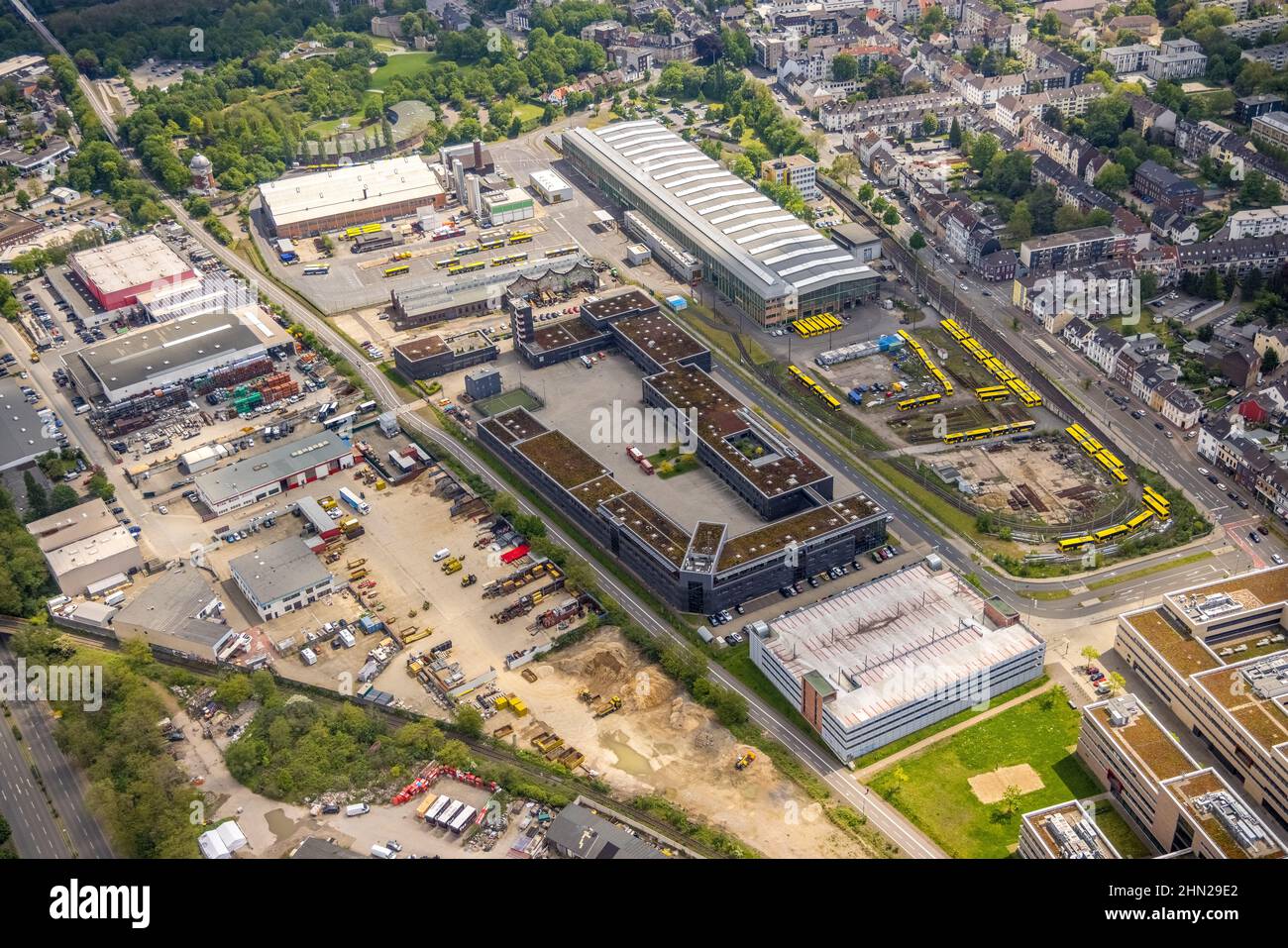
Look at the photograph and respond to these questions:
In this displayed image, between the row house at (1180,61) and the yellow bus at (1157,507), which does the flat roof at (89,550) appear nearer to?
the yellow bus at (1157,507)

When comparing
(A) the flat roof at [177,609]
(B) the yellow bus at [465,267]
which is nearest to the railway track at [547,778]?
(A) the flat roof at [177,609]

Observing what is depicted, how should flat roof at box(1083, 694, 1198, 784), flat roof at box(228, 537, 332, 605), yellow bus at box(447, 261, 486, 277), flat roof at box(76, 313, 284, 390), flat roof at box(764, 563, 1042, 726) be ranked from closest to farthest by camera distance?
flat roof at box(1083, 694, 1198, 784) < flat roof at box(764, 563, 1042, 726) < flat roof at box(228, 537, 332, 605) < flat roof at box(76, 313, 284, 390) < yellow bus at box(447, 261, 486, 277)

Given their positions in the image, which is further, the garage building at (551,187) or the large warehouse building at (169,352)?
the garage building at (551,187)

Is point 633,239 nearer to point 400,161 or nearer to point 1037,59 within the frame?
point 400,161

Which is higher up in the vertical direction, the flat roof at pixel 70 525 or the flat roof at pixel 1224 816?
the flat roof at pixel 1224 816

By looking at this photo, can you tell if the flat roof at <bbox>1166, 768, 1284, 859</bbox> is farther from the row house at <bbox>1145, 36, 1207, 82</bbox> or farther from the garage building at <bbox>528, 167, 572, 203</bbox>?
the row house at <bbox>1145, 36, 1207, 82</bbox>

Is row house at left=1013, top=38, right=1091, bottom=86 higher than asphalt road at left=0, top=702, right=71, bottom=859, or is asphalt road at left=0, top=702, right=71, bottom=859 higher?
row house at left=1013, top=38, right=1091, bottom=86

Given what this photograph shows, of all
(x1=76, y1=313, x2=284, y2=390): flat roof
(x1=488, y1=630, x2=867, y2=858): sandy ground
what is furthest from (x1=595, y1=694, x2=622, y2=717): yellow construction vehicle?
(x1=76, y1=313, x2=284, y2=390): flat roof
